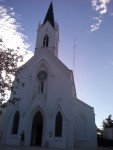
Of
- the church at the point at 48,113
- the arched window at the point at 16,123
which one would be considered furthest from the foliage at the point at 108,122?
the arched window at the point at 16,123

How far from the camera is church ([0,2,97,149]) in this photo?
22.6 m

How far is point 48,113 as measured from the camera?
2330cm

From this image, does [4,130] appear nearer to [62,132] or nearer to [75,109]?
[62,132]

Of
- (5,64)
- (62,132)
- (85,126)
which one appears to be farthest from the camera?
(85,126)

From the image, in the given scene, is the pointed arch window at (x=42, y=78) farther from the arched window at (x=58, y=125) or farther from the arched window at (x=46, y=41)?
the arched window at (x=46, y=41)

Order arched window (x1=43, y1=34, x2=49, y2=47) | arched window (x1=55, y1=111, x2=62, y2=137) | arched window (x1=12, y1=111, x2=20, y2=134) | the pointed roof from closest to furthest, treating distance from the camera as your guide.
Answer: arched window (x1=55, y1=111, x2=62, y2=137) < arched window (x1=12, y1=111, x2=20, y2=134) < arched window (x1=43, y1=34, x2=49, y2=47) < the pointed roof

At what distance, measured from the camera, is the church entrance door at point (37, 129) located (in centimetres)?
2406

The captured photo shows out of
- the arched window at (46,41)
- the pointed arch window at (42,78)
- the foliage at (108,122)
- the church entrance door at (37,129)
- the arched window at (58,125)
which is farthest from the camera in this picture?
the foliage at (108,122)

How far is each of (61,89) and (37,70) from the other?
16.1 ft

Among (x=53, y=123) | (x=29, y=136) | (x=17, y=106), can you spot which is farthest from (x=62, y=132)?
(x=17, y=106)

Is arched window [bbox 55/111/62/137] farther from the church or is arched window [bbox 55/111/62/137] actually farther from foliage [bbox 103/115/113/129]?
foliage [bbox 103/115/113/129]

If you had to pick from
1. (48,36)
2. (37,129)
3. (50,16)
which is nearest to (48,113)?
(37,129)

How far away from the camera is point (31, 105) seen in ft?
78.8

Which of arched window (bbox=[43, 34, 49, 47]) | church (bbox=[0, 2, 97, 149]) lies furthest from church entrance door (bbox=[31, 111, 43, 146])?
arched window (bbox=[43, 34, 49, 47])
